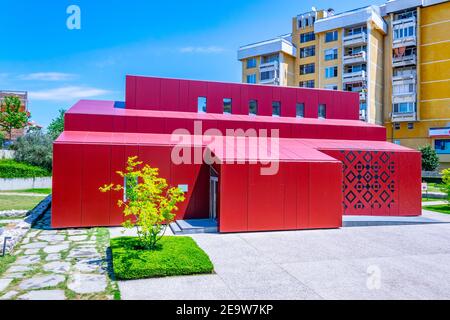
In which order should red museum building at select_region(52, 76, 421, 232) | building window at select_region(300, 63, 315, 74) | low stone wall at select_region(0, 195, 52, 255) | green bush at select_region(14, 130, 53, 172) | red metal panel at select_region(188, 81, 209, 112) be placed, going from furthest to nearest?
building window at select_region(300, 63, 315, 74) < green bush at select_region(14, 130, 53, 172) < red metal panel at select_region(188, 81, 209, 112) < red museum building at select_region(52, 76, 421, 232) < low stone wall at select_region(0, 195, 52, 255)

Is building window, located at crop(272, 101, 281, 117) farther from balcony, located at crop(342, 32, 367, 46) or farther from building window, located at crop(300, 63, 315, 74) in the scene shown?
building window, located at crop(300, 63, 315, 74)

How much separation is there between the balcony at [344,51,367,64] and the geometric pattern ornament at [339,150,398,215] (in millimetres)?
32455

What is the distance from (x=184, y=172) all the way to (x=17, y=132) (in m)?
74.9

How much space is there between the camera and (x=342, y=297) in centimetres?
736

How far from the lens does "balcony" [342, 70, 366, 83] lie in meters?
45.7

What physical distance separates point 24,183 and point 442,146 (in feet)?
161

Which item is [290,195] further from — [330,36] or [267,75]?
[267,75]

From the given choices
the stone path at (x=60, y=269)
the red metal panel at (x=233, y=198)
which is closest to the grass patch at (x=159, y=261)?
the stone path at (x=60, y=269)

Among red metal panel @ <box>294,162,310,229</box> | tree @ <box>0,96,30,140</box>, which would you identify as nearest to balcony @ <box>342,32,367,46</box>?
red metal panel @ <box>294,162,310,229</box>

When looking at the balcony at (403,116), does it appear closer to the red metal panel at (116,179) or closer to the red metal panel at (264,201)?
the red metal panel at (264,201)

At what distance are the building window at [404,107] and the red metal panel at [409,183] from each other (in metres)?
30.5

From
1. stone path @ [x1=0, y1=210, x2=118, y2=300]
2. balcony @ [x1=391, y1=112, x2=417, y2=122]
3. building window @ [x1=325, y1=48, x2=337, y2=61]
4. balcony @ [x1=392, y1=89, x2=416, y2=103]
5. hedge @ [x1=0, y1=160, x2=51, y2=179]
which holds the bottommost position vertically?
stone path @ [x1=0, y1=210, x2=118, y2=300]
